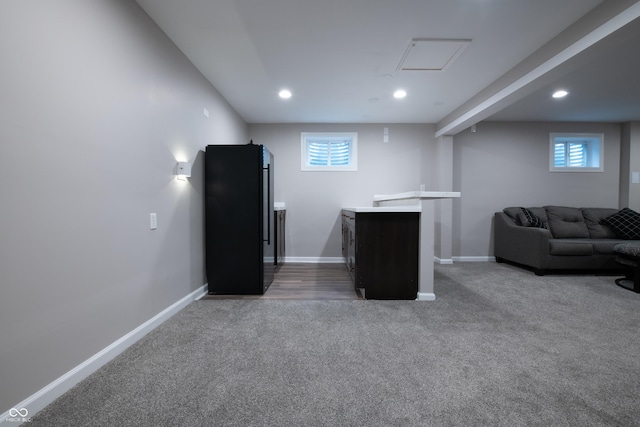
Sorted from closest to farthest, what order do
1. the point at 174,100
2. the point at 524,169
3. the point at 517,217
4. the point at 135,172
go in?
1. the point at 135,172
2. the point at 174,100
3. the point at 517,217
4. the point at 524,169

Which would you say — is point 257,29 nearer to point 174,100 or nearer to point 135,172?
point 174,100

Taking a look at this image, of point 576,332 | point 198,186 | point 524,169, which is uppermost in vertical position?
point 524,169

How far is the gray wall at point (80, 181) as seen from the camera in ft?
3.70

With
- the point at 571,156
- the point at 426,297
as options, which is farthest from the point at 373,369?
the point at 571,156

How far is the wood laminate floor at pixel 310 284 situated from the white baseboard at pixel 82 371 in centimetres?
79

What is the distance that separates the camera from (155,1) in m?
1.84

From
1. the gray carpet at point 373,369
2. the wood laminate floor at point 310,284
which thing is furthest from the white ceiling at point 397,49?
the wood laminate floor at point 310,284

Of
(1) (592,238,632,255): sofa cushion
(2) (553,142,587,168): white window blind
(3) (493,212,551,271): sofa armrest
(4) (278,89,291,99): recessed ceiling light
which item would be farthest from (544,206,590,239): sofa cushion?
(4) (278,89,291,99): recessed ceiling light

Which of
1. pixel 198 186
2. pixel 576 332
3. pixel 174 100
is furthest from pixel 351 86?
pixel 576 332

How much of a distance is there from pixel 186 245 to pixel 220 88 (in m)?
2.05

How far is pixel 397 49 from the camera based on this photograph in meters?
2.39

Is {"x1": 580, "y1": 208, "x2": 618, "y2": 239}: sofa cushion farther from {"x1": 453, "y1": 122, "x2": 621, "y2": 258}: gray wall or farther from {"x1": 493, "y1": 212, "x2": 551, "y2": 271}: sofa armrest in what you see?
{"x1": 493, "y1": 212, "x2": 551, "y2": 271}: sofa armrest

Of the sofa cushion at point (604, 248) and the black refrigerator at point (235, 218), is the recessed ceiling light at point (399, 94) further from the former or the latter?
the sofa cushion at point (604, 248)

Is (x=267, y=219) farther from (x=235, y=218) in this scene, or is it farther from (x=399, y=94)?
(x=399, y=94)
